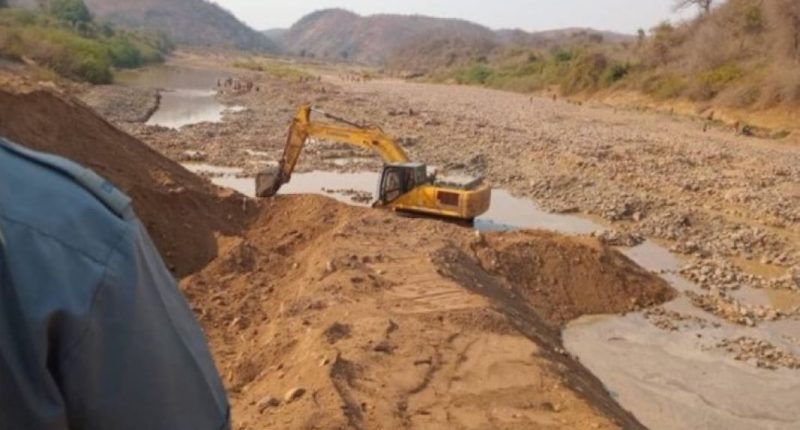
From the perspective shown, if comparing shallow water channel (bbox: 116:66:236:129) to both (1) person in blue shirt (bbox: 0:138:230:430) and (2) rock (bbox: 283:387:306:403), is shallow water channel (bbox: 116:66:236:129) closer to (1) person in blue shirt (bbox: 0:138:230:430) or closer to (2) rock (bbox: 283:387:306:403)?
(2) rock (bbox: 283:387:306:403)

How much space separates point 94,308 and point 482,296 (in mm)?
8037

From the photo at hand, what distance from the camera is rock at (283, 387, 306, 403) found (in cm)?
621

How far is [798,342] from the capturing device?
1046cm

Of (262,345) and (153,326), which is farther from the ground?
(153,326)

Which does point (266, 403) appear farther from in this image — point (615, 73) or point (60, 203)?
point (615, 73)

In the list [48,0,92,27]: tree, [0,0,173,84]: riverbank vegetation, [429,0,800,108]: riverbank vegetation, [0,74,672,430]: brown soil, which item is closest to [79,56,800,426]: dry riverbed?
[0,74,672,430]: brown soil

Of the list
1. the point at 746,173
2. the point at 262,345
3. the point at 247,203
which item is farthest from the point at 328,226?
the point at 746,173

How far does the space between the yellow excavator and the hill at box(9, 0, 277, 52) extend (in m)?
158

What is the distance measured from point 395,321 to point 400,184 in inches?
243

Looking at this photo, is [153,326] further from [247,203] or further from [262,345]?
[247,203]

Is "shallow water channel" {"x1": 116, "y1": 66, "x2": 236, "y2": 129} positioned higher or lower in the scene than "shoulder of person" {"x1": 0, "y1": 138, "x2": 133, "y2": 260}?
lower

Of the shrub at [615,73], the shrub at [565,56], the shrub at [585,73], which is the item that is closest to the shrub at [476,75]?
the shrub at [565,56]

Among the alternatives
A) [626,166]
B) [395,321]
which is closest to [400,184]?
[395,321]

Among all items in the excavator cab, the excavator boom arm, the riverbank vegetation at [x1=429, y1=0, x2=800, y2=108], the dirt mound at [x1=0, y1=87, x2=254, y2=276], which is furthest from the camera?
the riverbank vegetation at [x1=429, y1=0, x2=800, y2=108]
